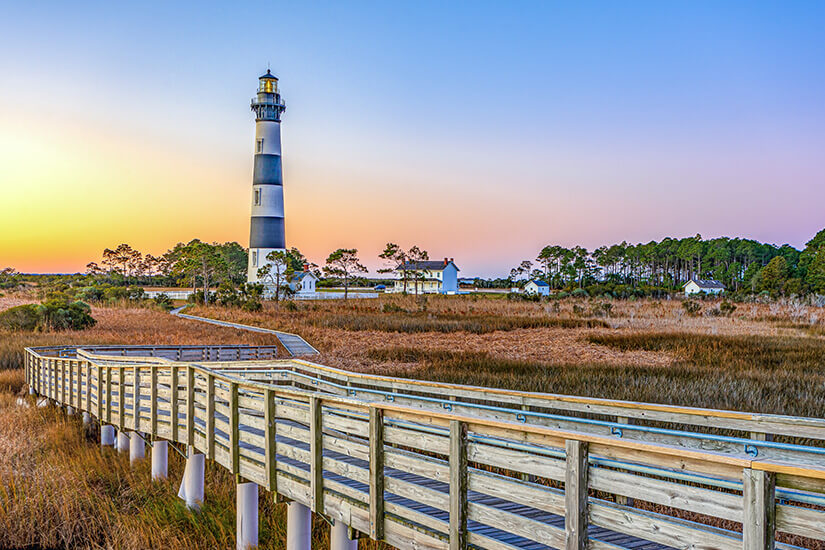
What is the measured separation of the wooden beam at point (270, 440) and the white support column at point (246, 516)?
0.84 metres

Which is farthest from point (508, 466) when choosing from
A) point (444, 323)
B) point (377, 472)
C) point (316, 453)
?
point (444, 323)

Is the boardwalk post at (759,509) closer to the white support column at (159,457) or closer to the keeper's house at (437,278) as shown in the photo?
the white support column at (159,457)

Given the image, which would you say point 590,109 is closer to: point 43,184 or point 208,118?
point 208,118

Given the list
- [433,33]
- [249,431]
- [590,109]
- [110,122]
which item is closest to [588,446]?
[249,431]

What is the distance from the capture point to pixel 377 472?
5.42 meters

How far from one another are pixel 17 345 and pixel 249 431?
18.5 m

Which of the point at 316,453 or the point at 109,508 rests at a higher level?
the point at 316,453

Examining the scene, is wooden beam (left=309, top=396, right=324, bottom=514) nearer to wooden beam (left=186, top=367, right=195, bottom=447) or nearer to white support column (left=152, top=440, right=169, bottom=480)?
wooden beam (left=186, top=367, right=195, bottom=447)

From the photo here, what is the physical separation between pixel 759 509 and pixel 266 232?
50.8m

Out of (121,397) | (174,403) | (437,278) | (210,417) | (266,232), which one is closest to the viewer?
(210,417)

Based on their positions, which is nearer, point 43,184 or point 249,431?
point 249,431

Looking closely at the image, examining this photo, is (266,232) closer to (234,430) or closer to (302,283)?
(302,283)

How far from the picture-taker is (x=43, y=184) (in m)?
29.7

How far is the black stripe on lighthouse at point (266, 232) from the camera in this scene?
171 ft
